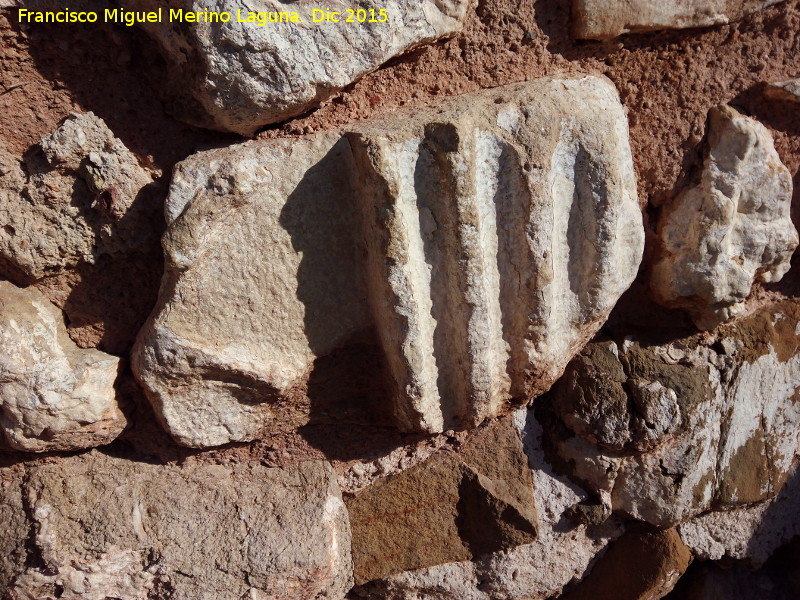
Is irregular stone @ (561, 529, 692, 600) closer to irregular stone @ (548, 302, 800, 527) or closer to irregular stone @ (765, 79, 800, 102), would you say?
irregular stone @ (548, 302, 800, 527)

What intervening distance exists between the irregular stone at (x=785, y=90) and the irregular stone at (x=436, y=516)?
792 millimetres

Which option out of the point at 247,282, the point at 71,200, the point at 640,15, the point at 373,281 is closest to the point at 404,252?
the point at 373,281

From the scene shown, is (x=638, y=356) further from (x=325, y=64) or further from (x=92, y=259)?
(x=92, y=259)

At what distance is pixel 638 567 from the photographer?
129 cm

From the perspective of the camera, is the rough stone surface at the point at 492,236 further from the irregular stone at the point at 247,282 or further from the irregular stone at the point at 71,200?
the irregular stone at the point at 71,200

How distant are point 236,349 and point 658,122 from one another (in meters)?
0.76

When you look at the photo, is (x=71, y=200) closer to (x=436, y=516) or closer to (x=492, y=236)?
(x=492, y=236)

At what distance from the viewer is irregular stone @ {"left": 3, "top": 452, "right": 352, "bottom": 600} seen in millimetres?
926

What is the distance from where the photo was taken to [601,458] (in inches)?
46.8

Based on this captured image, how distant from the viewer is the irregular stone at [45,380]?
846 mm

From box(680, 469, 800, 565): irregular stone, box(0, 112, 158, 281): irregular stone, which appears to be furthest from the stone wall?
box(680, 469, 800, 565): irregular stone

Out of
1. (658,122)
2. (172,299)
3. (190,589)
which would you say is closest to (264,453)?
(190,589)

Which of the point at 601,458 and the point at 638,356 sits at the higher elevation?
the point at 638,356

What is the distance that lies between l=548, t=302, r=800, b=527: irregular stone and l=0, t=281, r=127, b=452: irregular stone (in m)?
0.74
